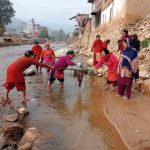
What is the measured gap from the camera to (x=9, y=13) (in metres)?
91.9

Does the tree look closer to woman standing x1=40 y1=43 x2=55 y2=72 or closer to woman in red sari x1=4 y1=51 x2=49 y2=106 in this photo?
woman standing x1=40 y1=43 x2=55 y2=72

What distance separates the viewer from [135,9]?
20906 mm

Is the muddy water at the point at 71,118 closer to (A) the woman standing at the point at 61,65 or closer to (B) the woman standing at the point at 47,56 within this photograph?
(A) the woman standing at the point at 61,65

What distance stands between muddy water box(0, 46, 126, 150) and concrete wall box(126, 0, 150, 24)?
9185 mm

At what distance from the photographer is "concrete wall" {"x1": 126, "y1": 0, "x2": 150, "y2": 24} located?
68.5 feet

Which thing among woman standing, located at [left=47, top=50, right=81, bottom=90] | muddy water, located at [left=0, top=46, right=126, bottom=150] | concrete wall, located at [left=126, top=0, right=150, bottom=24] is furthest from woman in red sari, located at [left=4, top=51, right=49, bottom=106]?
concrete wall, located at [left=126, top=0, right=150, bottom=24]

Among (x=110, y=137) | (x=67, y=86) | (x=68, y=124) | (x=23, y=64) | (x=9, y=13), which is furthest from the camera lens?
(x=9, y=13)

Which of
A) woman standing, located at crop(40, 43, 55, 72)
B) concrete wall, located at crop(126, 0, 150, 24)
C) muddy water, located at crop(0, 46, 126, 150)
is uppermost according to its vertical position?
concrete wall, located at crop(126, 0, 150, 24)

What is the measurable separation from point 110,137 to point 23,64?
3415mm

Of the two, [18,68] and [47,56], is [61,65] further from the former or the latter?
[47,56]

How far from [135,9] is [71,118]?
13.9 meters

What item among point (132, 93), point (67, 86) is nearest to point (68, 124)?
point (132, 93)

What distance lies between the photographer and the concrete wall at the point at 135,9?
20.9m

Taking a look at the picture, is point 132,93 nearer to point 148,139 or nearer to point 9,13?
point 148,139
